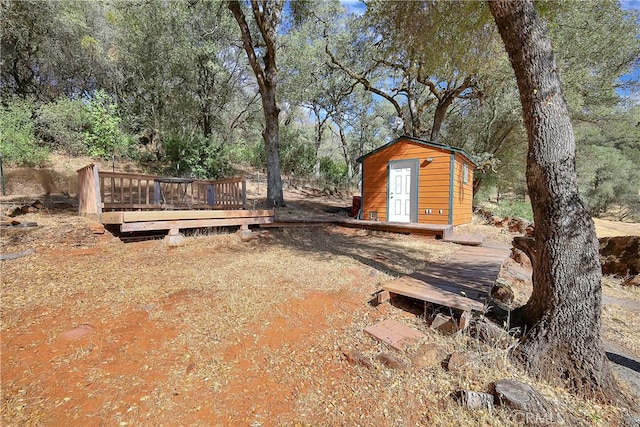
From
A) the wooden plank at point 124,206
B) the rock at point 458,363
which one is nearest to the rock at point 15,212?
the wooden plank at point 124,206

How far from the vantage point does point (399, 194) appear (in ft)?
30.2

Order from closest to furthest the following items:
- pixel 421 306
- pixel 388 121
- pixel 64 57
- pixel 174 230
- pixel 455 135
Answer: pixel 421 306
pixel 174 230
pixel 64 57
pixel 455 135
pixel 388 121

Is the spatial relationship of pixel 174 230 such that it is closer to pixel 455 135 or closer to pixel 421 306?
pixel 421 306

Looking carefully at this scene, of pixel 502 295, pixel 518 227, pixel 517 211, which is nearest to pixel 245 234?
pixel 502 295

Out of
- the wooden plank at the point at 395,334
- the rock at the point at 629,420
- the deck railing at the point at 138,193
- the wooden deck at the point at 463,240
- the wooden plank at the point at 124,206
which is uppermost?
the deck railing at the point at 138,193

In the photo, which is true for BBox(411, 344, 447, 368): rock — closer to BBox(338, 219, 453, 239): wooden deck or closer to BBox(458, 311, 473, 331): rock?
BBox(458, 311, 473, 331): rock

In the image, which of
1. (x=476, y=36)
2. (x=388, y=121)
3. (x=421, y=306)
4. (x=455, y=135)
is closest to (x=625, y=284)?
(x=421, y=306)

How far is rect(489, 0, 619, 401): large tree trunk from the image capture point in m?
2.17

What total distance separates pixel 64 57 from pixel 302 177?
12484 millimetres

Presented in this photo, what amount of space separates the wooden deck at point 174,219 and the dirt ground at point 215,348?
0.65 meters

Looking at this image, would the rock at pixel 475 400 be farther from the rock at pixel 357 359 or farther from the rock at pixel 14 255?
the rock at pixel 14 255

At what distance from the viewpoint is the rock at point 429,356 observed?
2.18 metres

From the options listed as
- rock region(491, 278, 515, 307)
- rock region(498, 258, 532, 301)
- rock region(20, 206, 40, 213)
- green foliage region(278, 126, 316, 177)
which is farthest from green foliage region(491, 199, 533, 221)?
rock region(20, 206, 40, 213)

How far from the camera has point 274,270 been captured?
4.03m
